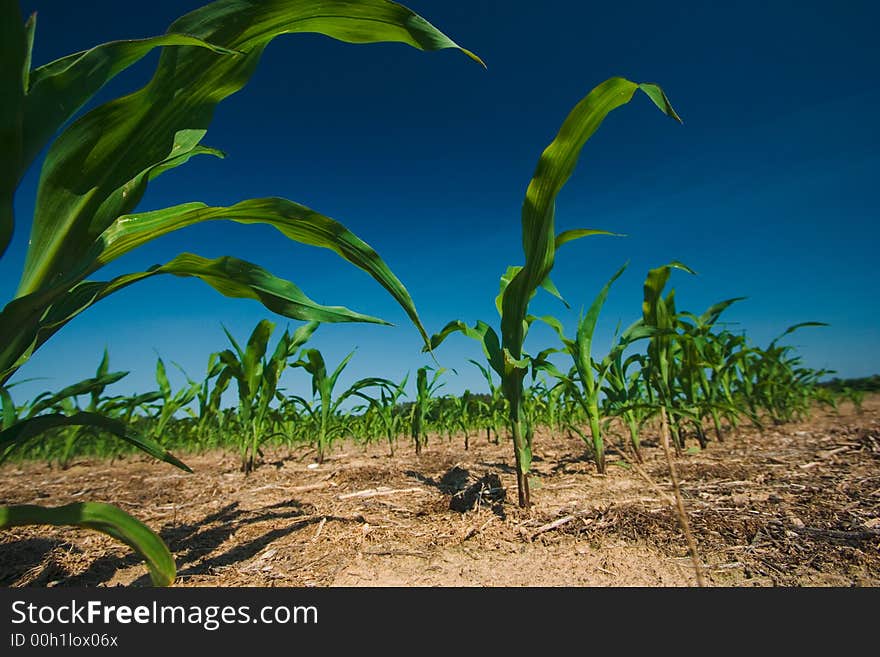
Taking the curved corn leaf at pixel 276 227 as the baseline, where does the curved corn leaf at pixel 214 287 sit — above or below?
below

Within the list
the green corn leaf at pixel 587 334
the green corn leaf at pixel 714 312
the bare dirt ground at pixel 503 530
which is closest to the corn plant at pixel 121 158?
the bare dirt ground at pixel 503 530

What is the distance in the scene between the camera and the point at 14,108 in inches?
23.1

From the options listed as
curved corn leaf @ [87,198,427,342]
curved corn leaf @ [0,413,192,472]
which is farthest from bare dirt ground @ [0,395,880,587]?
curved corn leaf @ [87,198,427,342]

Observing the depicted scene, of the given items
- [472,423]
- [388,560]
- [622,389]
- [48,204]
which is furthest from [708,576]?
[472,423]

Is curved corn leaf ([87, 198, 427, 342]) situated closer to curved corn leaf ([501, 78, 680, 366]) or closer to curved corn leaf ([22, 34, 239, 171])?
curved corn leaf ([22, 34, 239, 171])

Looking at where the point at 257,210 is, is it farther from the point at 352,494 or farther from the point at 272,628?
the point at 352,494

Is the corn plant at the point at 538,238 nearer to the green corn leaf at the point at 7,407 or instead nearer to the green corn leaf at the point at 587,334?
the green corn leaf at the point at 587,334

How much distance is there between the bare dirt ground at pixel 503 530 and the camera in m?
1.05

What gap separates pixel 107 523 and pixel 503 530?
1.06m

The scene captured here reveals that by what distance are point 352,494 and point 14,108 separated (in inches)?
64.7

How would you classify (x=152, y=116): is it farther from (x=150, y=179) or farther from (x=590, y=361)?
(x=590, y=361)

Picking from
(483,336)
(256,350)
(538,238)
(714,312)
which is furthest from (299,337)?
(714,312)

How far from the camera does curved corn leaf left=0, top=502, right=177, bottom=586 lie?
677mm

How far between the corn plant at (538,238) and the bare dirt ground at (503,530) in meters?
0.33
